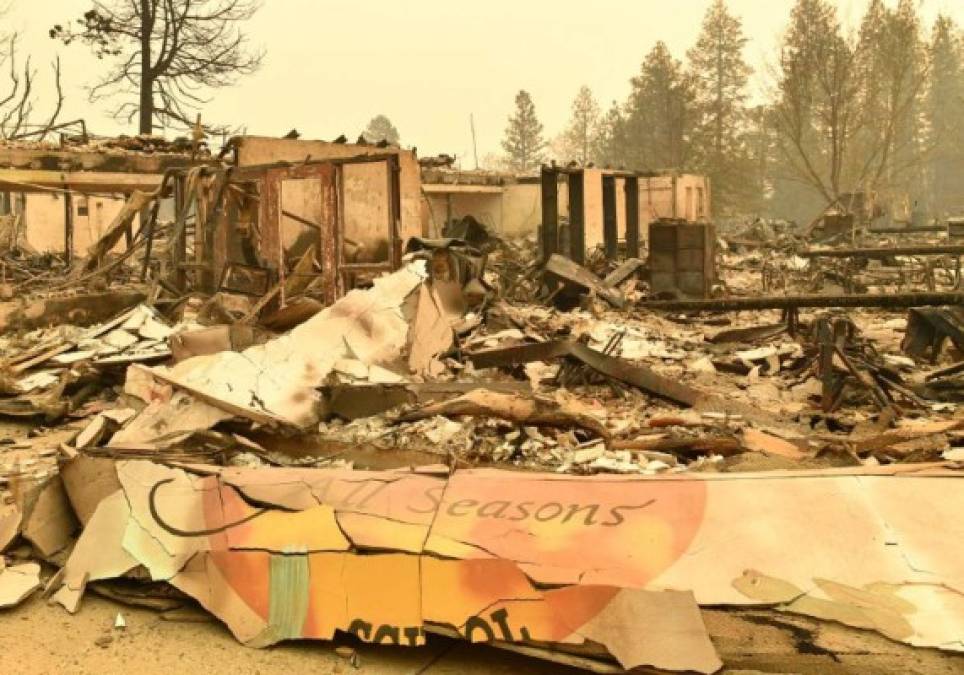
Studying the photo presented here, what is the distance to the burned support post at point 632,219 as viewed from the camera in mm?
18812

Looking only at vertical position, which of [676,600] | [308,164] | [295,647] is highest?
[308,164]

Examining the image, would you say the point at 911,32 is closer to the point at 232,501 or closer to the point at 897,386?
the point at 897,386

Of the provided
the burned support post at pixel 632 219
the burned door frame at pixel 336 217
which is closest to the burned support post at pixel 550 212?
the burned support post at pixel 632 219

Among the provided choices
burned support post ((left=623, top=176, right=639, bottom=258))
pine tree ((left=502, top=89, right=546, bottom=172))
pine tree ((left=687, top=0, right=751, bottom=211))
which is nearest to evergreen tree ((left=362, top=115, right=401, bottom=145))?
pine tree ((left=502, top=89, right=546, bottom=172))

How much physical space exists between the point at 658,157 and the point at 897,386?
3947 centimetres

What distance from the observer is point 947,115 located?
69375 millimetres

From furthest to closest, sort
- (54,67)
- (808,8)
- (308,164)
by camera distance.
Answer: (808,8), (54,67), (308,164)

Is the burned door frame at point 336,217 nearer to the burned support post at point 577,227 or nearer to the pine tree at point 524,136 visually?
the burned support post at point 577,227

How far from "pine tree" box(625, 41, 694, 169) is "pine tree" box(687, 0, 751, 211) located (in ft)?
3.25

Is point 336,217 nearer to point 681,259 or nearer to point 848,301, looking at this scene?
point 848,301

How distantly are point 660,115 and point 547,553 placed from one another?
144 feet

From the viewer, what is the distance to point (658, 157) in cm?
4428

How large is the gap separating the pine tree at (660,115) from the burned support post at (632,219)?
880 inches

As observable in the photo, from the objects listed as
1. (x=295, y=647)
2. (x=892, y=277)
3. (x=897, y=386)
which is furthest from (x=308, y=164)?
(x=892, y=277)
